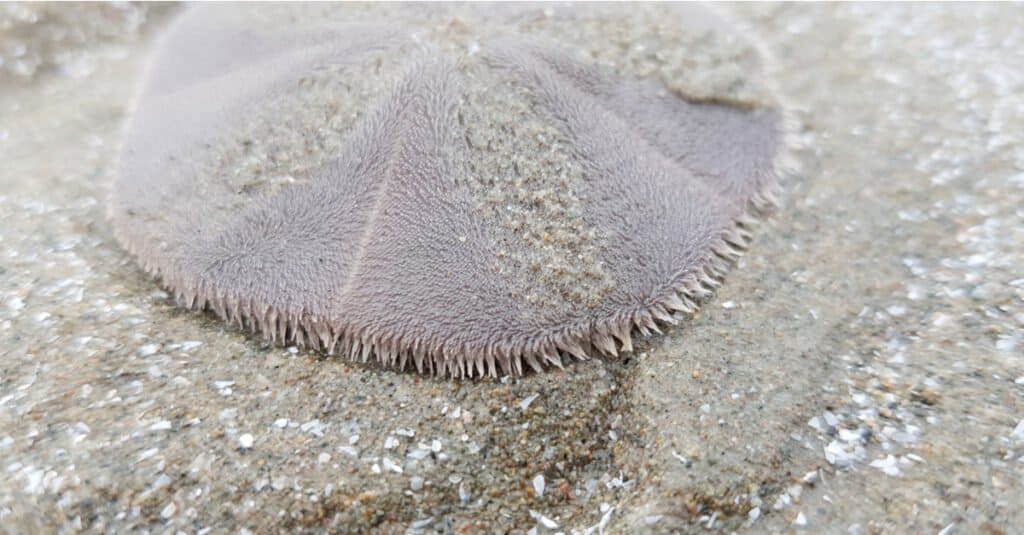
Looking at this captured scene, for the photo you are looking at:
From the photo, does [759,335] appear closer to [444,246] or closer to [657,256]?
[657,256]

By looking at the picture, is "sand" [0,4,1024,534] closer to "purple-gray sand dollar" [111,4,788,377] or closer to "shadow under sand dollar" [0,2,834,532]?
"shadow under sand dollar" [0,2,834,532]

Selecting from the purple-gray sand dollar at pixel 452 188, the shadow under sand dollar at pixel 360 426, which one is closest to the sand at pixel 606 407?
the shadow under sand dollar at pixel 360 426

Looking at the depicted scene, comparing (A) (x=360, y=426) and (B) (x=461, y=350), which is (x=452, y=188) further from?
(A) (x=360, y=426)

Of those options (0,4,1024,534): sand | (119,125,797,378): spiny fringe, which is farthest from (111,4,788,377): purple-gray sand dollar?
(0,4,1024,534): sand

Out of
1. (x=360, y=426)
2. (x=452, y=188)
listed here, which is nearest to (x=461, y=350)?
(x=360, y=426)

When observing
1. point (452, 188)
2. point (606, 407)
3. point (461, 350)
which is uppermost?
point (452, 188)

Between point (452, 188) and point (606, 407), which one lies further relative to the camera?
point (452, 188)
